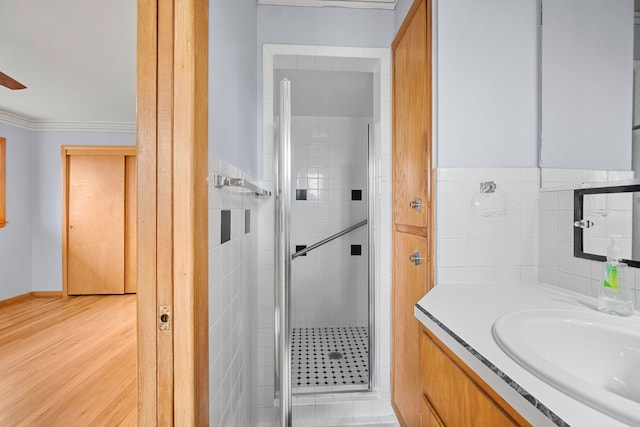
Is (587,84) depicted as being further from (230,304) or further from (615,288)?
(230,304)

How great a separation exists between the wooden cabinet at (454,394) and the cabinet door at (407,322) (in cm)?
39

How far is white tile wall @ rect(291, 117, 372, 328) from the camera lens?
312 centimetres

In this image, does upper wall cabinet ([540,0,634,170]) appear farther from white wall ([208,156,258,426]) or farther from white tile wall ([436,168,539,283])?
white wall ([208,156,258,426])

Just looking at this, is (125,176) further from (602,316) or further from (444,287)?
(602,316)

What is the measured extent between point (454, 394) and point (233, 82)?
1253mm

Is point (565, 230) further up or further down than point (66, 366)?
further up

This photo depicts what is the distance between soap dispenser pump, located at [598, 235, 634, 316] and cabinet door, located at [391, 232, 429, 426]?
57 centimetres

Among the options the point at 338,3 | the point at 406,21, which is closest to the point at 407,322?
the point at 406,21

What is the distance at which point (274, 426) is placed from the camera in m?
1.72

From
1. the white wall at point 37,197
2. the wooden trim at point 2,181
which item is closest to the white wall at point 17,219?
the white wall at point 37,197

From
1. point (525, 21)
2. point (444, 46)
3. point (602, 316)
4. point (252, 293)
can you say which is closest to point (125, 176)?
point (252, 293)

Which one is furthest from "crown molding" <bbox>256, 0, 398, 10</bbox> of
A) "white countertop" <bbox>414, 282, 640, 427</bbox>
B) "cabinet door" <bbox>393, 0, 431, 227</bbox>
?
"white countertop" <bbox>414, 282, 640, 427</bbox>

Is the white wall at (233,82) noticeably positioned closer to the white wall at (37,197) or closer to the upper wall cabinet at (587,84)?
the upper wall cabinet at (587,84)

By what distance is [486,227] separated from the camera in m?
1.22
